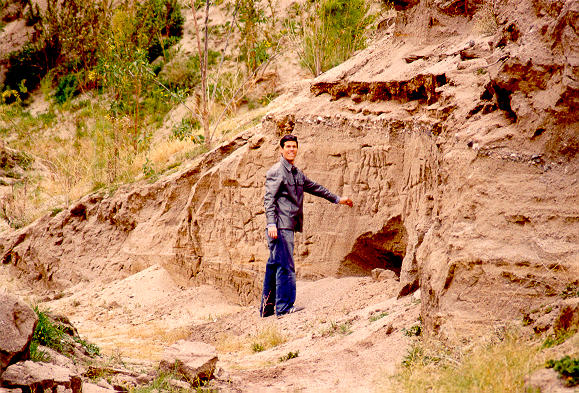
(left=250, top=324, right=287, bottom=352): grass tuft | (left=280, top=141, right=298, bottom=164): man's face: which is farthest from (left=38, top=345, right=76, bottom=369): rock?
(left=280, top=141, right=298, bottom=164): man's face

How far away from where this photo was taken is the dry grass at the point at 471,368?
401cm

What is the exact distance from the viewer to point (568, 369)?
376cm

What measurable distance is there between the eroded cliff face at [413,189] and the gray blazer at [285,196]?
88 cm

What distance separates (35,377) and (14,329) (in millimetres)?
452

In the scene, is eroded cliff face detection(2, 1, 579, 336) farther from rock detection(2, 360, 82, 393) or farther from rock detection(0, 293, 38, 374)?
rock detection(0, 293, 38, 374)

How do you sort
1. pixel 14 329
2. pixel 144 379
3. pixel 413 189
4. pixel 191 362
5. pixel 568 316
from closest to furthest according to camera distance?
1. pixel 568 316
2. pixel 14 329
3. pixel 191 362
4. pixel 144 379
5. pixel 413 189

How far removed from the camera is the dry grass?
13.2 ft

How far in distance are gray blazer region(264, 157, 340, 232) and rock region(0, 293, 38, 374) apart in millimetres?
3204

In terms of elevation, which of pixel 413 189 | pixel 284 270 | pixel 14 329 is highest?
pixel 413 189

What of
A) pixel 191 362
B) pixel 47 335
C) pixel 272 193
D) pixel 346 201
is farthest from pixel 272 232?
pixel 47 335

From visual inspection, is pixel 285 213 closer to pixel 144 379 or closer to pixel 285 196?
pixel 285 196

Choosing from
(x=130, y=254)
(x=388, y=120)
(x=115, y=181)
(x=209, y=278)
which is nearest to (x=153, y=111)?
(x=115, y=181)

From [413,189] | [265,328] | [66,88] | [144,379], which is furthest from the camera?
[66,88]

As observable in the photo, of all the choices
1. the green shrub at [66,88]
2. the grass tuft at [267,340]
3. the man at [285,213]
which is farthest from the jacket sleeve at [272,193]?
the green shrub at [66,88]
